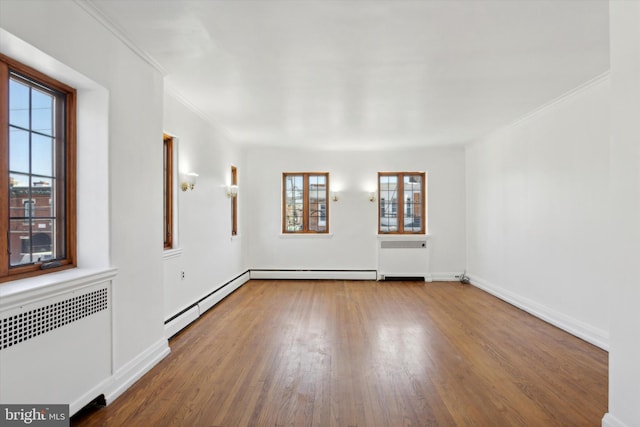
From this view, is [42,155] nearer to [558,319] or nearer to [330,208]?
[558,319]

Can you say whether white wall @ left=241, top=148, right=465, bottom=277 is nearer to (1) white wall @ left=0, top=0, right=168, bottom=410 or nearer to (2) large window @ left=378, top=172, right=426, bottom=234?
(2) large window @ left=378, top=172, right=426, bottom=234

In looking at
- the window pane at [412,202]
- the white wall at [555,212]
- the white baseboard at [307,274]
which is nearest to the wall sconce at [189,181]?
the white baseboard at [307,274]

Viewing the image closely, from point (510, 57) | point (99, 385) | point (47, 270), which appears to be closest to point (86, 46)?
point (47, 270)

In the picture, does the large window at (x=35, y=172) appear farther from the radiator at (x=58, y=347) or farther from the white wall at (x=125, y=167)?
the radiator at (x=58, y=347)

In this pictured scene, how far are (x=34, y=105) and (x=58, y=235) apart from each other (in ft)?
3.00

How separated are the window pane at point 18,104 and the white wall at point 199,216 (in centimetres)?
182

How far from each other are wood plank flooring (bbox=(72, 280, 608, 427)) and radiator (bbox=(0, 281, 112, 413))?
1.01 feet

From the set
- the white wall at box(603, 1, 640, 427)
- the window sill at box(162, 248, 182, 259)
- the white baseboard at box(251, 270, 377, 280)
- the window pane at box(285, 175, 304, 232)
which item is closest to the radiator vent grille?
the window sill at box(162, 248, 182, 259)

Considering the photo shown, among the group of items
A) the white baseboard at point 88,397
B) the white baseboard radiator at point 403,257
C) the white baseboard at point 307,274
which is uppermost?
the white baseboard radiator at point 403,257

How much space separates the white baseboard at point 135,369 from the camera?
2.72 metres

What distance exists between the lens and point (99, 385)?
2584 mm

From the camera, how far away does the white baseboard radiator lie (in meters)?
7.64

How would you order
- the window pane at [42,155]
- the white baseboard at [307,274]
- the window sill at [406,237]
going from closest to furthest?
the window pane at [42,155] < the window sill at [406,237] < the white baseboard at [307,274]

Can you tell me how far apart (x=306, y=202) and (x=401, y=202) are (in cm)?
218
